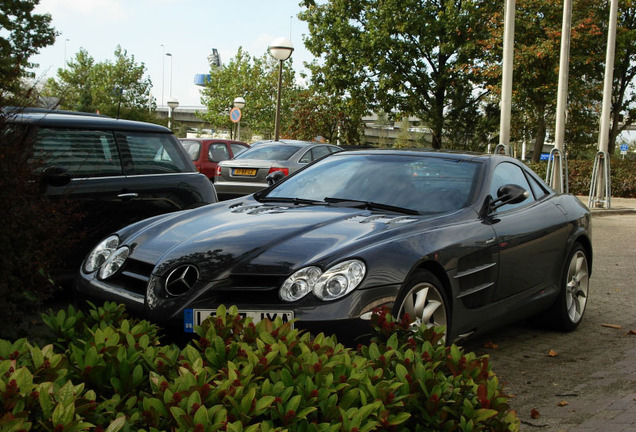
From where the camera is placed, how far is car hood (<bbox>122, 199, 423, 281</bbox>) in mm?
4176

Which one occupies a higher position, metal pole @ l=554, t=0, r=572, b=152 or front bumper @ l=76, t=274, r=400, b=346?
metal pole @ l=554, t=0, r=572, b=152

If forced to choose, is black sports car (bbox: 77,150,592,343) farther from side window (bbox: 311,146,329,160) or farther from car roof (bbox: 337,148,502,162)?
side window (bbox: 311,146,329,160)

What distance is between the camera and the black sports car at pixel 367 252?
13.3 ft

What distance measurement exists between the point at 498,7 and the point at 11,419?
1368 inches

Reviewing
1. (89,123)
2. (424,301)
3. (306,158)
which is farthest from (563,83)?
(424,301)

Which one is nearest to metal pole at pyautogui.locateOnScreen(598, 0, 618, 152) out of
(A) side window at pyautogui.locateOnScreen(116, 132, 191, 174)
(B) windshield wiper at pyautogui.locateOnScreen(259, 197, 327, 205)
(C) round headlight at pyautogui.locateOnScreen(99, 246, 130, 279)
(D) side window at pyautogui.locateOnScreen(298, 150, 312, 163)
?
(D) side window at pyautogui.locateOnScreen(298, 150, 312, 163)

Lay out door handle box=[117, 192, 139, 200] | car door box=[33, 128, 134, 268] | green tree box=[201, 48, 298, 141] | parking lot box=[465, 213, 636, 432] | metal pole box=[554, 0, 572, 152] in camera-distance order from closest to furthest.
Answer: parking lot box=[465, 213, 636, 432] < car door box=[33, 128, 134, 268] < door handle box=[117, 192, 139, 200] < metal pole box=[554, 0, 572, 152] < green tree box=[201, 48, 298, 141]

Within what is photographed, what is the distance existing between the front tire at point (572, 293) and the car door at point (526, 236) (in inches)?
9.2

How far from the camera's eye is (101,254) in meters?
5.01

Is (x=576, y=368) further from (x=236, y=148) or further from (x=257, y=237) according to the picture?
(x=236, y=148)

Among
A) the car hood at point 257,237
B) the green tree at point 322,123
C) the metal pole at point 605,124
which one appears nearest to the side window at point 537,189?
the car hood at point 257,237

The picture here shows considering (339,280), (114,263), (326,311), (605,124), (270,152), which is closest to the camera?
(326,311)

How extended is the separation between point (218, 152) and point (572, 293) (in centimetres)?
1543

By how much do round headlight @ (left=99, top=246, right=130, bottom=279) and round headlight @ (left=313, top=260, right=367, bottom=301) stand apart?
4.53ft
